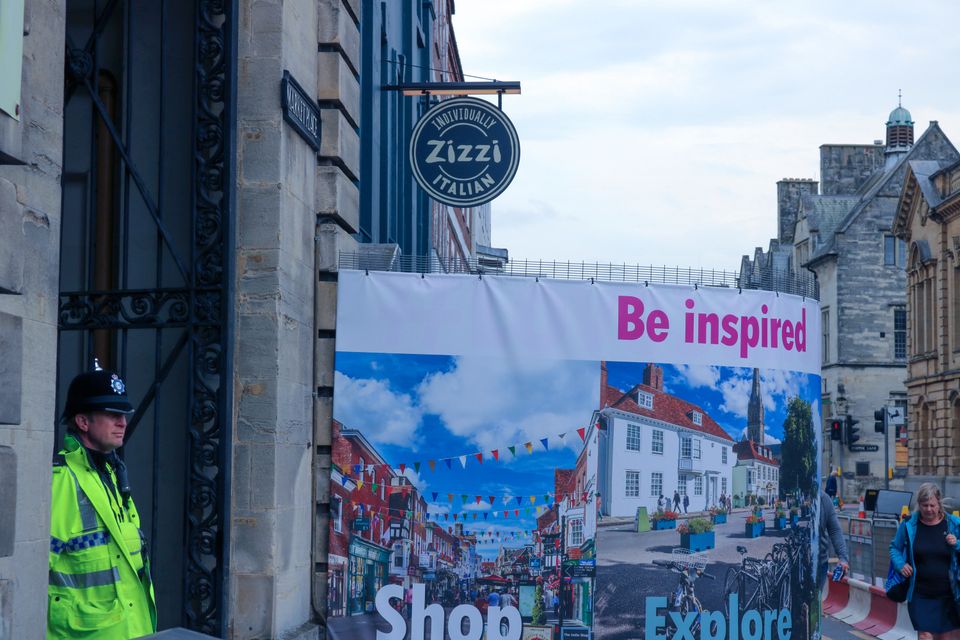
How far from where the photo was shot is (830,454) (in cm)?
6950

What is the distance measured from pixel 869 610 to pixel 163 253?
1183 centimetres

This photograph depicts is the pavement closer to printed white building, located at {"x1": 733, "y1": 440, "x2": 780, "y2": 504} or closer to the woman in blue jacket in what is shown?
printed white building, located at {"x1": 733, "y1": 440, "x2": 780, "y2": 504}

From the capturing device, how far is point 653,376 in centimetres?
924

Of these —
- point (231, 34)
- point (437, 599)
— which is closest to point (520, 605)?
point (437, 599)

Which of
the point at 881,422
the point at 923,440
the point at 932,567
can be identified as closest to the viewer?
the point at 932,567

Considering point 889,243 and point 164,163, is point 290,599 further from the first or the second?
point 889,243

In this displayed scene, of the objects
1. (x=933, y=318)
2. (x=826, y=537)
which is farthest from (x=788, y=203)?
(x=826, y=537)

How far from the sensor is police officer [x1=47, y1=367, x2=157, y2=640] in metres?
5.14

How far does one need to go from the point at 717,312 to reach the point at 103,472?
17.3ft

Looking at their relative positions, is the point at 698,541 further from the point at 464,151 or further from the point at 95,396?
the point at 95,396

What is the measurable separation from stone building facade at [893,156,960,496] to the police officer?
4851 cm

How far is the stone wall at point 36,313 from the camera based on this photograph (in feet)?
17.1

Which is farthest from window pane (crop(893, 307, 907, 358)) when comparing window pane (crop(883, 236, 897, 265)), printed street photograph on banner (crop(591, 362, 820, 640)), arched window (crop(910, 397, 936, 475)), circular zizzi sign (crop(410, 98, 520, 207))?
printed street photograph on banner (crop(591, 362, 820, 640))

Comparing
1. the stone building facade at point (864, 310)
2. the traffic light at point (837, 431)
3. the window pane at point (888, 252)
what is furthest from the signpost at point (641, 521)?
the window pane at point (888, 252)
